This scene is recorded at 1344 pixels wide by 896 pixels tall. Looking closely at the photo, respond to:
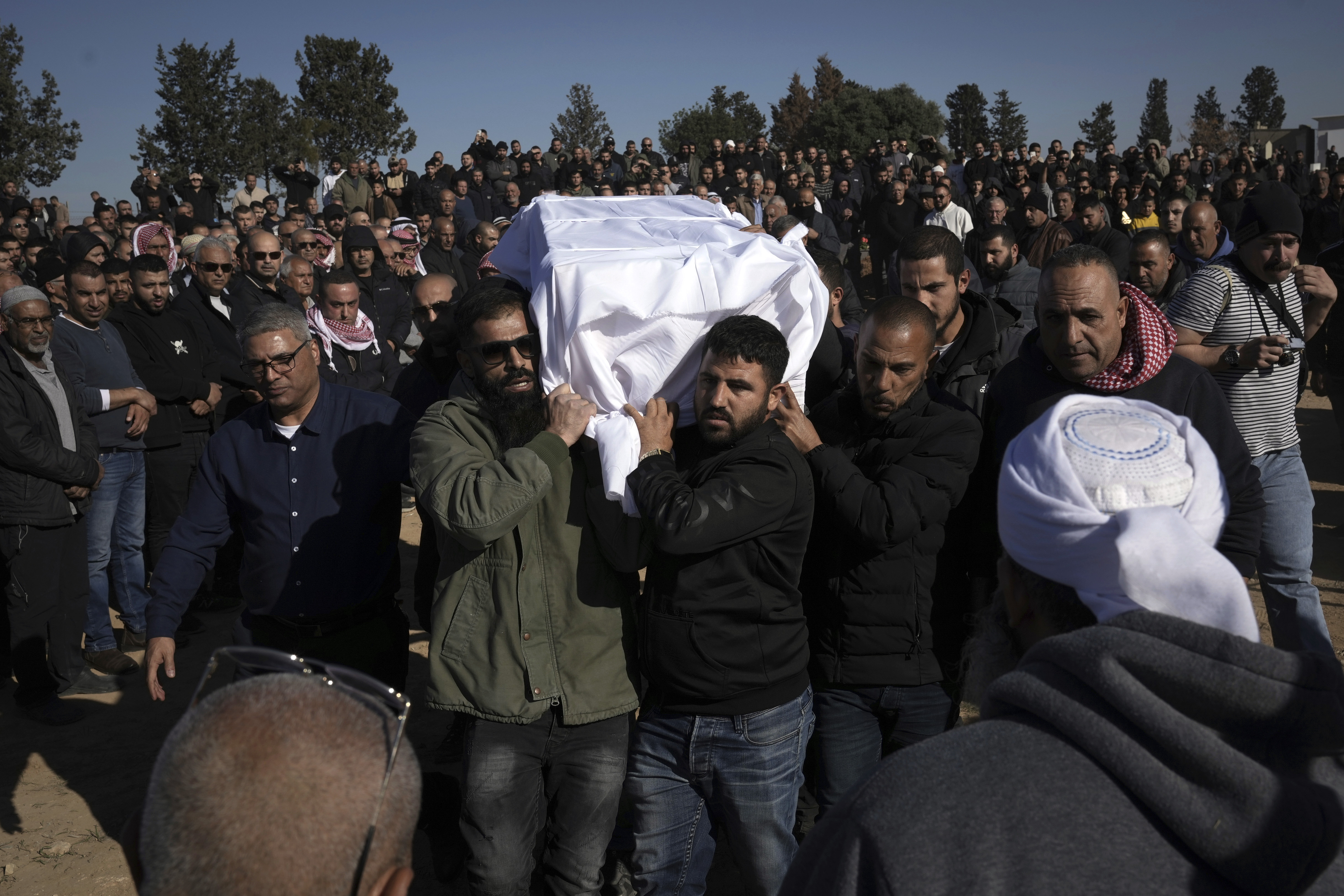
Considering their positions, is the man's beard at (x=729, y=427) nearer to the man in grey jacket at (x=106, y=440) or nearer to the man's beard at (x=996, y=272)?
Result: the man's beard at (x=996, y=272)

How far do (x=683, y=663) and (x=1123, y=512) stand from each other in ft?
4.80

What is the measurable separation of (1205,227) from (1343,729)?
735cm

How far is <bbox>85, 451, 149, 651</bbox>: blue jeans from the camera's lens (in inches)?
225

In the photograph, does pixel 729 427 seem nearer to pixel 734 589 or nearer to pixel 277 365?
pixel 734 589

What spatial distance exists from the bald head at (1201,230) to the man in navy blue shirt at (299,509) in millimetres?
6534

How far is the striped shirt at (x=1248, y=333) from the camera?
13.6ft

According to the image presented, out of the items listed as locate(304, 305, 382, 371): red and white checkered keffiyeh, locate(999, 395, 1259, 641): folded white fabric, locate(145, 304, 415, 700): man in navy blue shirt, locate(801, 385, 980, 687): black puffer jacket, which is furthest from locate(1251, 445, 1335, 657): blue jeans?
locate(304, 305, 382, 371): red and white checkered keffiyeh

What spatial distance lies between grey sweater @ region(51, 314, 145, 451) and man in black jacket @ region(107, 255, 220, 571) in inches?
8.2

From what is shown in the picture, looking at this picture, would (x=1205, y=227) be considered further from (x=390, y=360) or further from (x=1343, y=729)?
(x=1343, y=729)

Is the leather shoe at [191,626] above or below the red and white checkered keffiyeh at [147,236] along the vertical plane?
below

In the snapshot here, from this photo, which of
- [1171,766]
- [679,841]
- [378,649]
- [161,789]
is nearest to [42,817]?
[378,649]

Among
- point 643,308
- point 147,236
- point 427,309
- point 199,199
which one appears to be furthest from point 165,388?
point 199,199

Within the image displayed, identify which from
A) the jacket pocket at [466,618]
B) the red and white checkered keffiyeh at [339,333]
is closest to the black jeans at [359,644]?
the jacket pocket at [466,618]

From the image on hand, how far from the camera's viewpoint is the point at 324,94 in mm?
43344
